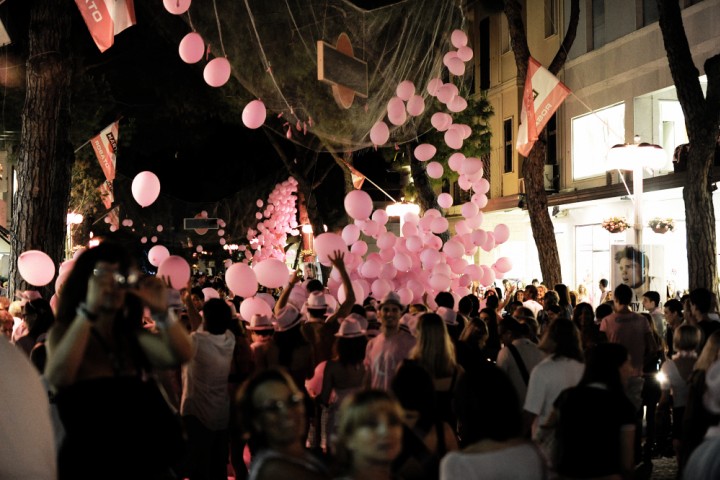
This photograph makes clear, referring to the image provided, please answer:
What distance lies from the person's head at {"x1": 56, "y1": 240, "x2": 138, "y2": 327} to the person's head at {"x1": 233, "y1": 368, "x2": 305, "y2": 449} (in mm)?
611

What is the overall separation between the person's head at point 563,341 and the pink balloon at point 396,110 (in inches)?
253

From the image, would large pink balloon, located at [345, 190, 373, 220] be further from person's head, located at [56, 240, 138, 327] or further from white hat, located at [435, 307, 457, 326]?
person's head, located at [56, 240, 138, 327]

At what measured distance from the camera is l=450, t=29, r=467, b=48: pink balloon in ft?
42.4

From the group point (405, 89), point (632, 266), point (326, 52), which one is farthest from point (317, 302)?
point (632, 266)

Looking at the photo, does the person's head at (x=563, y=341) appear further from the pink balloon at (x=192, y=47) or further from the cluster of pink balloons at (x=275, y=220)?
the cluster of pink balloons at (x=275, y=220)

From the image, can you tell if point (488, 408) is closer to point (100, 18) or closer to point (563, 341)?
point (563, 341)

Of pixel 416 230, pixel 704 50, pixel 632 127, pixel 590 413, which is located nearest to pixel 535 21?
pixel 632 127

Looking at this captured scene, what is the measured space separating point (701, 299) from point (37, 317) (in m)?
6.69

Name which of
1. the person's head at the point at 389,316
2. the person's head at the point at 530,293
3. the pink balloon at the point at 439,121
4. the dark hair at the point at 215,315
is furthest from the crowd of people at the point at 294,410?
the person's head at the point at 530,293

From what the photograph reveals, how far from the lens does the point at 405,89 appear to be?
12031 millimetres

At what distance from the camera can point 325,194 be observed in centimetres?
4422

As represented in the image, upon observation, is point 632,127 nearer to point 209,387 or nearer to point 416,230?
point 416,230

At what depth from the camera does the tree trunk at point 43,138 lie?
12.0 metres

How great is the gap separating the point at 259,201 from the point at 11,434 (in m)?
33.4
